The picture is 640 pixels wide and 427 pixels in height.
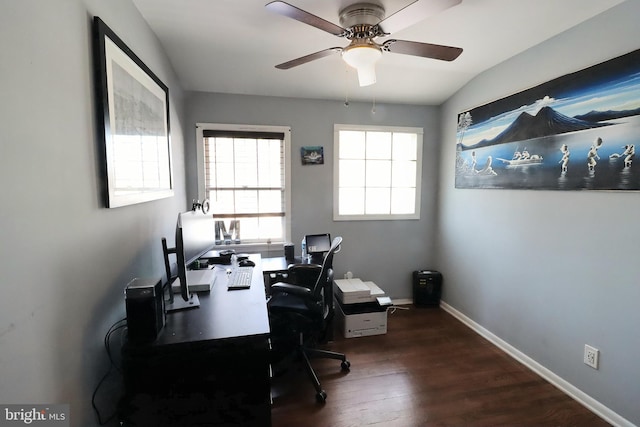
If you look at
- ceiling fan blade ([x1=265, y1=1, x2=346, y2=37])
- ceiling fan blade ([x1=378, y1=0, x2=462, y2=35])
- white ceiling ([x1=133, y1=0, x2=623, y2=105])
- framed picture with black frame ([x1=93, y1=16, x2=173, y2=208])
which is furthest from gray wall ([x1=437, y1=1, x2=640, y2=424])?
framed picture with black frame ([x1=93, y1=16, x2=173, y2=208])

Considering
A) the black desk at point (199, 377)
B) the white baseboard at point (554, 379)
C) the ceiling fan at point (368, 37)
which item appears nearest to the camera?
the black desk at point (199, 377)

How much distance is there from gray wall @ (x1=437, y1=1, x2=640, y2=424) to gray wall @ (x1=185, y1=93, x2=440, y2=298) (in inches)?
21.4

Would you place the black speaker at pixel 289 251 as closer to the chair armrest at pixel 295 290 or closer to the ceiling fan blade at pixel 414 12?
the chair armrest at pixel 295 290

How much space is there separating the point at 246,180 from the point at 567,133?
9.41 feet

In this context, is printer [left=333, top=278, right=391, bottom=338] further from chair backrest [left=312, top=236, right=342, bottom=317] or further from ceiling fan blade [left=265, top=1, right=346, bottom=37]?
ceiling fan blade [left=265, top=1, right=346, bottom=37]

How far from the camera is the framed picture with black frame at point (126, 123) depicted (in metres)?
1.22

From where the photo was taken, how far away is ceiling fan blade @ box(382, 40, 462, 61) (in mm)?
1664

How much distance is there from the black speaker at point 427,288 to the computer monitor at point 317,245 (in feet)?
4.27

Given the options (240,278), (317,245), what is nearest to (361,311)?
(317,245)

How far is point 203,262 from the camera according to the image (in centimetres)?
238

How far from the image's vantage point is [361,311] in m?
2.83

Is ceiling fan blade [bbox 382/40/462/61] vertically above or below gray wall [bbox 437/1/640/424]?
above

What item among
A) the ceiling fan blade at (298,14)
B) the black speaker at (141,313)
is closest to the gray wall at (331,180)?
the ceiling fan blade at (298,14)

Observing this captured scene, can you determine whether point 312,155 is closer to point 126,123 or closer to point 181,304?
point 126,123
